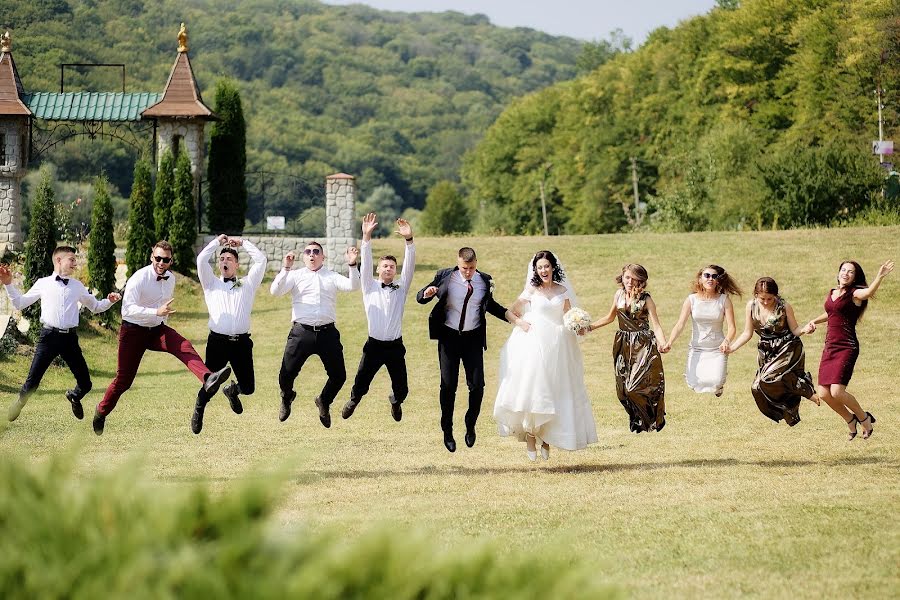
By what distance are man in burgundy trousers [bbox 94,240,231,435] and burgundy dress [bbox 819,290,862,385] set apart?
20.7ft

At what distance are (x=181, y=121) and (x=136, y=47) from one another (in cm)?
9039

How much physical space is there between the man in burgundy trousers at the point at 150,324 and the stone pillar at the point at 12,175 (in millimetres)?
22023

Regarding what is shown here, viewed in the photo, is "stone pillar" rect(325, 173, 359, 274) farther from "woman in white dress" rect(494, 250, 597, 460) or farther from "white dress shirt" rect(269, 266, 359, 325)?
"woman in white dress" rect(494, 250, 597, 460)

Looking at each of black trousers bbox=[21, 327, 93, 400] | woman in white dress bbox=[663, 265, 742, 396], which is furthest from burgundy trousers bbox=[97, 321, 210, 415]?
woman in white dress bbox=[663, 265, 742, 396]

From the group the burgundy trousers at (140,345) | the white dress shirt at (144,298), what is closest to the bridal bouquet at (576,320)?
the burgundy trousers at (140,345)

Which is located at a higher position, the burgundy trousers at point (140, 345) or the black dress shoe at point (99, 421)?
the burgundy trousers at point (140, 345)

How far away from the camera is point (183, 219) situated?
102 ft

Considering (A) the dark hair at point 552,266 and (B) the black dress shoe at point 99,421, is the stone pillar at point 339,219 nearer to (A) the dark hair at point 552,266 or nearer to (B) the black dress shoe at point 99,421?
(B) the black dress shoe at point 99,421

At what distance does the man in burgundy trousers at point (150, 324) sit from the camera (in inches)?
481

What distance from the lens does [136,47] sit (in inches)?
4670

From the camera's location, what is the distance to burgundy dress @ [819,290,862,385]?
42.0ft

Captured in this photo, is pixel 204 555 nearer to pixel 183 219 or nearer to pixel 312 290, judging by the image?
pixel 312 290

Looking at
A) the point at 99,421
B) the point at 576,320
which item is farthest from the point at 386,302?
the point at 99,421

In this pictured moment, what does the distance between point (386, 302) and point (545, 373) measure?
183 cm
